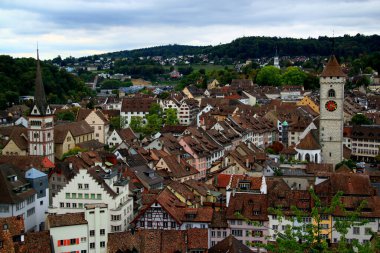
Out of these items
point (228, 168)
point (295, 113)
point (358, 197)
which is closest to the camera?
point (358, 197)

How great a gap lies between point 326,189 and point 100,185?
69.5 feet

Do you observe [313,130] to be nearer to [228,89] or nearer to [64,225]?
[64,225]

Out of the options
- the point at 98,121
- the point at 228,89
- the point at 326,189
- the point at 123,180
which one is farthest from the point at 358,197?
the point at 228,89

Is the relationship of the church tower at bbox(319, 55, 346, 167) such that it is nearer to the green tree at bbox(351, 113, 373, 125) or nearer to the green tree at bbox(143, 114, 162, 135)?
the green tree at bbox(351, 113, 373, 125)

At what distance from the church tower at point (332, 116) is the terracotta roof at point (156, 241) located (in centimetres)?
4350

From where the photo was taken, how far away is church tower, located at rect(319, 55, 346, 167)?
89938 millimetres

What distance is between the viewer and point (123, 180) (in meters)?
58.4

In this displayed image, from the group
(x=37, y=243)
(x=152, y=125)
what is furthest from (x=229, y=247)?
(x=152, y=125)

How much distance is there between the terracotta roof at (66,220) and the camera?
5000 cm

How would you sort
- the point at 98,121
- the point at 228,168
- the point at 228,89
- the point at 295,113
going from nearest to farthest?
the point at 228,168
the point at 98,121
the point at 295,113
the point at 228,89

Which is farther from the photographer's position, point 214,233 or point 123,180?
point 123,180

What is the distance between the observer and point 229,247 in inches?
1873

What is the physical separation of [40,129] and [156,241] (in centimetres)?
4329

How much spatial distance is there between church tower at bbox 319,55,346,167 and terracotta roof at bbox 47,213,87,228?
47332 mm
